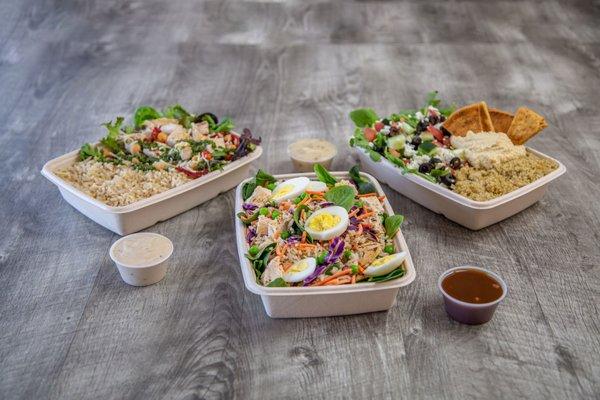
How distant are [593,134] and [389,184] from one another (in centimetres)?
163

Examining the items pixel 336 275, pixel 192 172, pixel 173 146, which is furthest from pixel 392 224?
pixel 173 146

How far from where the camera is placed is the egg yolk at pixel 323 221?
275cm

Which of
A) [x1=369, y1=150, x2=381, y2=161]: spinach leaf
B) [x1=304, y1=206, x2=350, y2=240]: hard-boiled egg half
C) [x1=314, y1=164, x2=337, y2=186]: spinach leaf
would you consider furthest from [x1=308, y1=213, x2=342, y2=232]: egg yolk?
[x1=369, y1=150, x2=381, y2=161]: spinach leaf

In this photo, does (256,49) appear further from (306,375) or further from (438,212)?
(306,375)

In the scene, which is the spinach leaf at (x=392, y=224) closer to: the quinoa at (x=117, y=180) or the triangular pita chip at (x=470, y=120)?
the triangular pita chip at (x=470, y=120)

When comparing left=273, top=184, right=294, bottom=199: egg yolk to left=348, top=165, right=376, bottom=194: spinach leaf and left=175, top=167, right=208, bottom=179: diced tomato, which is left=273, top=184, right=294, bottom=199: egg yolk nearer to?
left=348, top=165, right=376, bottom=194: spinach leaf

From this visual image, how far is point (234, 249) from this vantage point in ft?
10.5

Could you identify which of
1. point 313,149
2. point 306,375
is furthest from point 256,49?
point 306,375

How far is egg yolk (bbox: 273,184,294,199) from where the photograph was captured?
9.94 ft

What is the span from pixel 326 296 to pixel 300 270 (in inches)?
5.7

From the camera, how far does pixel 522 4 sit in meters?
6.70

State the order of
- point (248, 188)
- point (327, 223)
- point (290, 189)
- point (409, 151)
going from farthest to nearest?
point (409, 151) → point (248, 188) → point (290, 189) → point (327, 223)

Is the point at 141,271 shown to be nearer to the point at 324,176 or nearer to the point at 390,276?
the point at 324,176

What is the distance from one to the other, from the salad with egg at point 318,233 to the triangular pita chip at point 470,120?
75 centimetres
